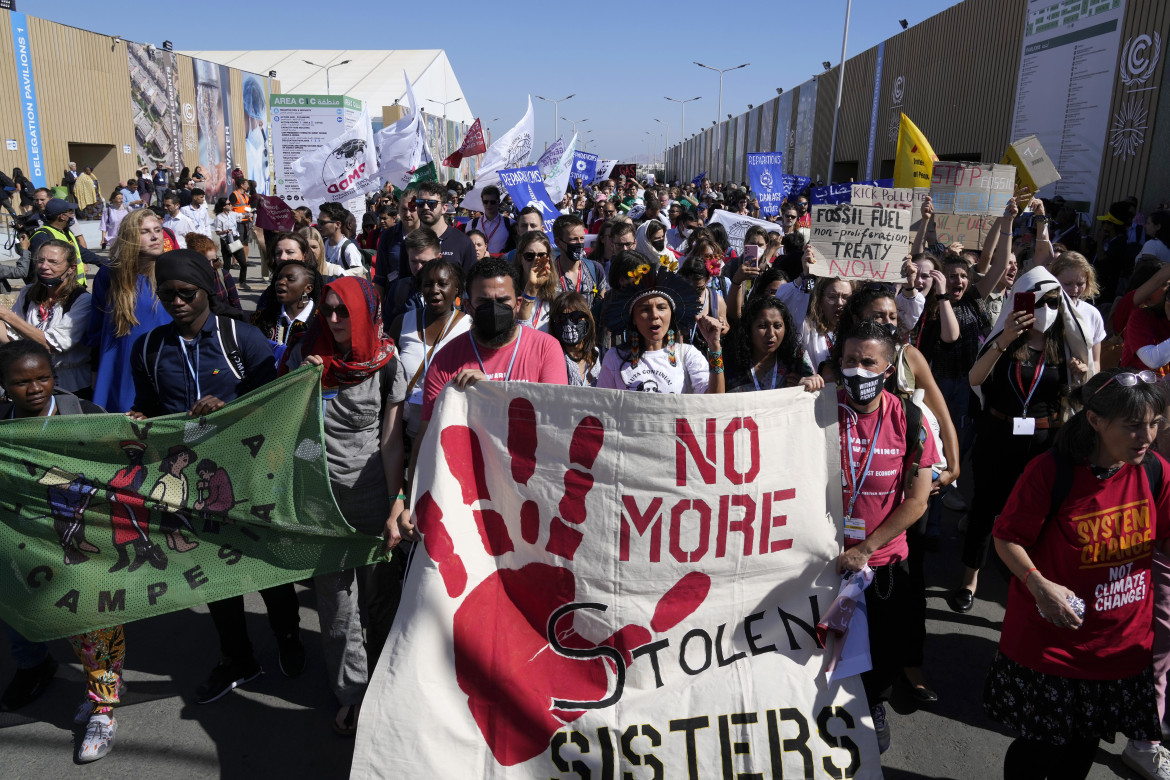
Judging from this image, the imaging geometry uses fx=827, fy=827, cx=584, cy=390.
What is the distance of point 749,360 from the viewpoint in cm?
410

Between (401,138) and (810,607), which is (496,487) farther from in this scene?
(401,138)

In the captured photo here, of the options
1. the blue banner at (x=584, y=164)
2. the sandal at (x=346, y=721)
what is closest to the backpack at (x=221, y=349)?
the sandal at (x=346, y=721)

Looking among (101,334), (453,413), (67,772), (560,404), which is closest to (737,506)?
(560,404)

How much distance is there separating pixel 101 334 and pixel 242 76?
4105 centimetres

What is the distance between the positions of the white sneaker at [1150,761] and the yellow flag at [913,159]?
6.15m

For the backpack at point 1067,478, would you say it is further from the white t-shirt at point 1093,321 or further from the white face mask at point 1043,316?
the white t-shirt at point 1093,321

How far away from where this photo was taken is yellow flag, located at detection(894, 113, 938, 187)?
824cm

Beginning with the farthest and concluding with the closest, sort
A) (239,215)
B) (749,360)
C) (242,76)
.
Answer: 1. (242,76)
2. (239,215)
3. (749,360)

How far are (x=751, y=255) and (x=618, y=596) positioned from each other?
4.79m

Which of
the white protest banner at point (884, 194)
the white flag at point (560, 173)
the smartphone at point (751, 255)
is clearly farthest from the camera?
the white flag at point (560, 173)

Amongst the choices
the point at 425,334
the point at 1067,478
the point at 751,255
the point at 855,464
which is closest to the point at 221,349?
the point at 425,334

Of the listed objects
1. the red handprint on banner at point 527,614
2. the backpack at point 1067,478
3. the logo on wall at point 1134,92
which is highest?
the logo on wall at point 1134,92

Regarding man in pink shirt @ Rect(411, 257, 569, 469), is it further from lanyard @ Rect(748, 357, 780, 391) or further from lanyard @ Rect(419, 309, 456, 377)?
lanyard @ Rect(748, 357, 780, 391)

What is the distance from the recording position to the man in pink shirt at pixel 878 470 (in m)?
3.02
